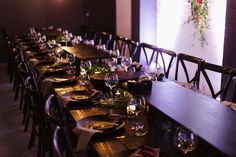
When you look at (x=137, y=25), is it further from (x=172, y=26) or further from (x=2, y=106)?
(x=2, y=106)

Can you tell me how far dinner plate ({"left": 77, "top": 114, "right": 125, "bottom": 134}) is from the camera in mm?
1992

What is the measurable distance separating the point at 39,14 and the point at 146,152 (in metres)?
7.98

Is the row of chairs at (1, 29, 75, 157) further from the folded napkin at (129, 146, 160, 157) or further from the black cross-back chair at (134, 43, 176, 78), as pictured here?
the black cross-back chair at (134, 43, 176, 78)

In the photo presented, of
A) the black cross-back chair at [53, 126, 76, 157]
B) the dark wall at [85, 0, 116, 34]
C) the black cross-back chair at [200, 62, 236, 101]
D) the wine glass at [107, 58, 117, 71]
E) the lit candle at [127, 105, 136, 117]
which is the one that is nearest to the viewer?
the black cross-back chair at [53, 126, 76, 157]

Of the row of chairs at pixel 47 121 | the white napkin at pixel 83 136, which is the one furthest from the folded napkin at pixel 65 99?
the white napkin at pixel 83 136

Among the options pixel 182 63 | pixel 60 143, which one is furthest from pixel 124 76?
pixel 60 143

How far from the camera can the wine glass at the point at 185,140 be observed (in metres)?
1.54

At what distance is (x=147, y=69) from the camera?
A: 11.0 ft

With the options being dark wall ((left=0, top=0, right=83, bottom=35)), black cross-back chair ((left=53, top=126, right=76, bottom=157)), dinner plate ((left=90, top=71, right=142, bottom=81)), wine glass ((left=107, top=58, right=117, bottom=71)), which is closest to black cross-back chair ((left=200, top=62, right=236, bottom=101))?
dinner plate ((left=90, top=71, right=142, bottom=81))

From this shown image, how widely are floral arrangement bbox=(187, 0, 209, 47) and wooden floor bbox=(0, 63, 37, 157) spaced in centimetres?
322

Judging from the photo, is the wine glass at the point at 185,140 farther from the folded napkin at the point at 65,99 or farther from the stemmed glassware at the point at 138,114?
the folded napkin at the point at 65,99

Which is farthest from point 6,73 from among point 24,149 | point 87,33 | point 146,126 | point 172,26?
point 146,126

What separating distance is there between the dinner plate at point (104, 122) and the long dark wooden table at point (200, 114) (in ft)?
0.78

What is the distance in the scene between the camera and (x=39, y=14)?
9.00 m
